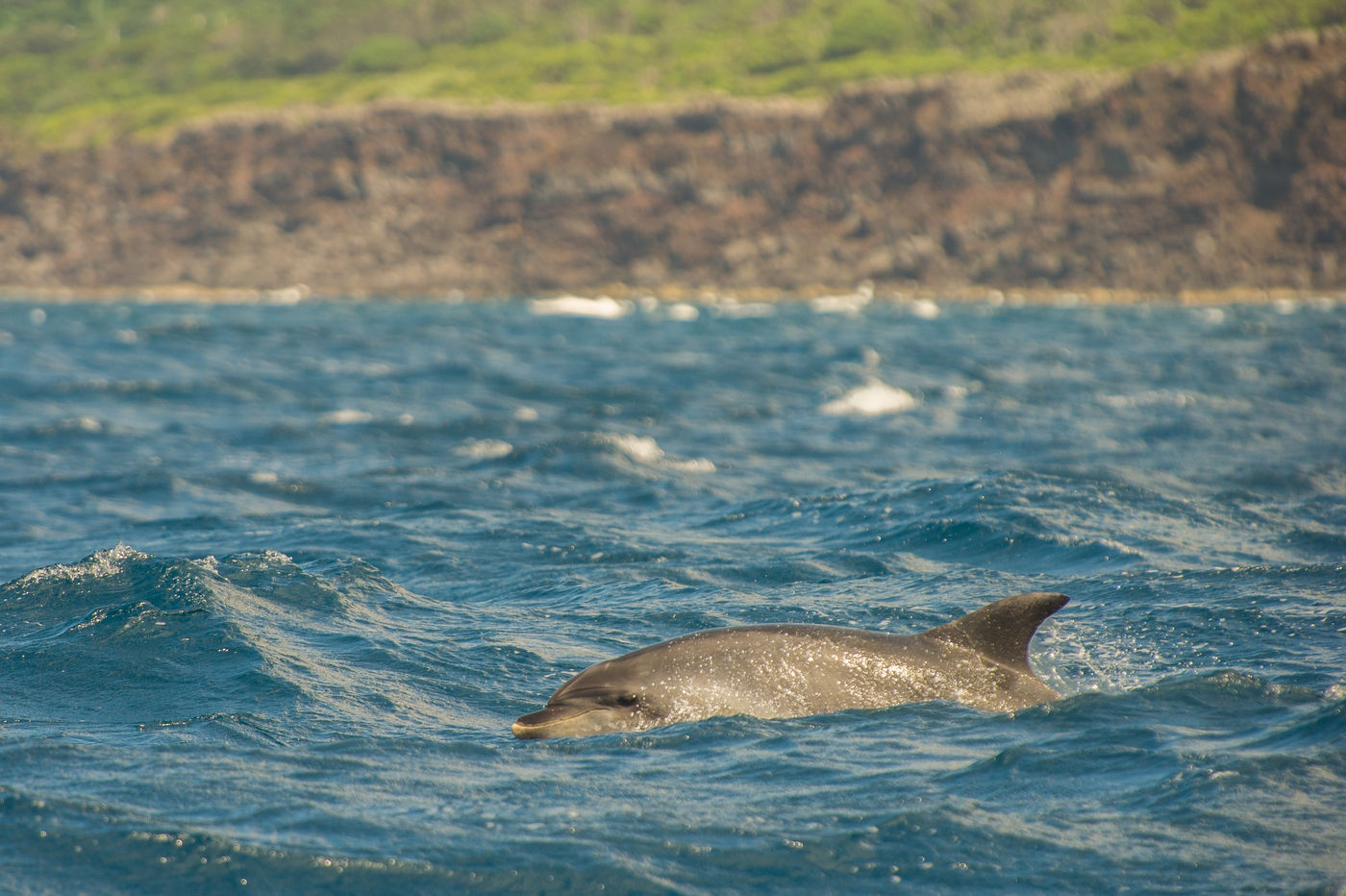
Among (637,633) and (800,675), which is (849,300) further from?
(800,675)

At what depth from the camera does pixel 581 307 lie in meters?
86.6

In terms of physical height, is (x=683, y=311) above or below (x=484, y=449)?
below

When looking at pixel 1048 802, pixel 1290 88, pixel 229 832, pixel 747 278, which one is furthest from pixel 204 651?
pixel 1290 88

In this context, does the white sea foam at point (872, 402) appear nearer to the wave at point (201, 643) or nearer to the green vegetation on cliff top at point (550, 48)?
the wave at point (201, 643)

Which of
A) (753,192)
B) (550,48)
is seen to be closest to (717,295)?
(753,192)

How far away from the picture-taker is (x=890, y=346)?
41.2 metres

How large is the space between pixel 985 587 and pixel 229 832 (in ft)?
23.2

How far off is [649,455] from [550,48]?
383 feet

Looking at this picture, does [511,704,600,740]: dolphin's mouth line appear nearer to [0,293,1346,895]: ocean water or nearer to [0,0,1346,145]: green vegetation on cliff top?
[0,293,1346,895]: ocean water

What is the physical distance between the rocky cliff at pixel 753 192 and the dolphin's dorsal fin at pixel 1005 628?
89024 mm

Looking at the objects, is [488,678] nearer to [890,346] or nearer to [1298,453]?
[1298,453]

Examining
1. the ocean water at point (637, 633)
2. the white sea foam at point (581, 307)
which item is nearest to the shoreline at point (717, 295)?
the white sea foam at point (581, 307)

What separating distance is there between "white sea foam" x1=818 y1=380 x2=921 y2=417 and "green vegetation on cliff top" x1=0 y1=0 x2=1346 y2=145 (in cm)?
8160

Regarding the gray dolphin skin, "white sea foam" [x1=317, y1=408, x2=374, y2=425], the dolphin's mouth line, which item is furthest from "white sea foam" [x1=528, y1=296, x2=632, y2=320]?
the dolphin's mouth line
